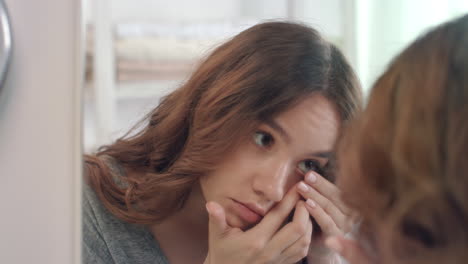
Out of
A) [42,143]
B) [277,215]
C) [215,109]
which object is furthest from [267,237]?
Answer: [42,143]

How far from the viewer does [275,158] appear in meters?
0.52

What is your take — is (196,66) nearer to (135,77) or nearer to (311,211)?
(135,77)

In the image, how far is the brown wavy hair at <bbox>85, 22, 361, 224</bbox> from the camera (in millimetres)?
521

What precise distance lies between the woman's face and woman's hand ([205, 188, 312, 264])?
0.03 ft

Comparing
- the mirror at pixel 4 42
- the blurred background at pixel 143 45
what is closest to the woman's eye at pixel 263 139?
the blurred background at pixel 143 45

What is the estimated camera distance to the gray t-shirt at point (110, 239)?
22.2 inches

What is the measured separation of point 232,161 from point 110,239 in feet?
0.54

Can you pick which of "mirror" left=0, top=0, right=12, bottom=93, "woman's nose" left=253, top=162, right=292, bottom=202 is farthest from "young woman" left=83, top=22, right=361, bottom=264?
"mirror" left=0, top=0, right=12, bottom=93

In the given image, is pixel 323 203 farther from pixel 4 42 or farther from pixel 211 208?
pixel 4 42

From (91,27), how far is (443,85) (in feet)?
1.28

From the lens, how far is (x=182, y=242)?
0.57 metres

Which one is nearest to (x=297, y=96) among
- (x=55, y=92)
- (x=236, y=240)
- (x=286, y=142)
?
(x=286, y=142)

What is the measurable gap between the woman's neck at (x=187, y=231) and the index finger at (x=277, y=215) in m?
0.07

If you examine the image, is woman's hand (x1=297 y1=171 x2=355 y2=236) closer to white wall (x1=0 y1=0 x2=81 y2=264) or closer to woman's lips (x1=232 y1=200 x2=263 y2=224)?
woman's lips (x1=232 y1=200 x2=263 y2=224)
